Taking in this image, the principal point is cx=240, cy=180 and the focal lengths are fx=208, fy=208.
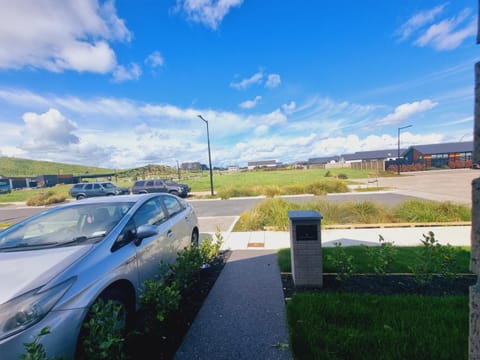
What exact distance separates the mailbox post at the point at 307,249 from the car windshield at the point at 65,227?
2.68m

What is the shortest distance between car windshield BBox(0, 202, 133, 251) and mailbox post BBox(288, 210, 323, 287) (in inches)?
105

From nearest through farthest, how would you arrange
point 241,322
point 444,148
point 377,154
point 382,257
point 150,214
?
1. point 241,322
2. point 150,214
3. point 382,257
4. point 444,148
5. point 377,154

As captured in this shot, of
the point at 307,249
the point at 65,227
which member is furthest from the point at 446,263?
the point at 65,227

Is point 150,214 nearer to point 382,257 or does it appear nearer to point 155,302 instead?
point 155,302

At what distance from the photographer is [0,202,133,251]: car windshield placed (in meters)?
2.60

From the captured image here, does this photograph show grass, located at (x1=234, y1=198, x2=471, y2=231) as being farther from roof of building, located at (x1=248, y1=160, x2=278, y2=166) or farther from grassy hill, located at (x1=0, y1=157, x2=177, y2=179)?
roof of building, located at (x1=248, y1=160, x2=278, y2=166)

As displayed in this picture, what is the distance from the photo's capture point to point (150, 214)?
3451mm

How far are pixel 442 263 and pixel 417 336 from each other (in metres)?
1.74

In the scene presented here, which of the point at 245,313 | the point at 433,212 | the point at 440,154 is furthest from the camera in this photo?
the point at 440,154

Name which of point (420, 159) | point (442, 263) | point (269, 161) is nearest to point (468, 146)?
point (420, 159)

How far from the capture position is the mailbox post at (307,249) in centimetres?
332

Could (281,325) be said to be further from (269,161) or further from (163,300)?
(269,161)

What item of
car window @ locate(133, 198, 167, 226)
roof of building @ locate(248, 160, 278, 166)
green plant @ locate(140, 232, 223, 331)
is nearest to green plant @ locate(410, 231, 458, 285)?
green plant @ locate(140, 232, 223, 331)

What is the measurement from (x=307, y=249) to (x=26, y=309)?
327 centimetres
